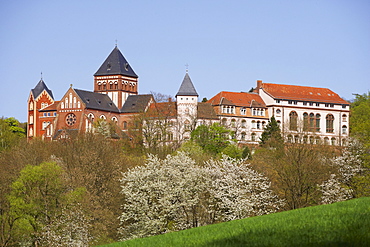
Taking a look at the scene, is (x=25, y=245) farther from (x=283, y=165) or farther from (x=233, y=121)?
(x=233, y=121)

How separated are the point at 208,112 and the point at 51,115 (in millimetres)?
25812

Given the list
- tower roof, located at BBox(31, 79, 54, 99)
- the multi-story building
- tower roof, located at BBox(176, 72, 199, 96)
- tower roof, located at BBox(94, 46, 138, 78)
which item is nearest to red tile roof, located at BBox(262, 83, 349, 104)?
the multi-story building

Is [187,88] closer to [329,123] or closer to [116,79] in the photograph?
[116,79]

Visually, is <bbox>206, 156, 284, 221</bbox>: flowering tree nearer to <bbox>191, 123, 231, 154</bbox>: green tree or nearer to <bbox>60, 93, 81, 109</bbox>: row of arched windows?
<bbox>191, 123, 231, 154</bbox>: green tree

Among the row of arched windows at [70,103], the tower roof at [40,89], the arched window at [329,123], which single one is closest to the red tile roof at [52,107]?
the row of arched windows at [70,103]

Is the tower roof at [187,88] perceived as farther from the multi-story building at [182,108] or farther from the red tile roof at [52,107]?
the red tile roof at [52,107]

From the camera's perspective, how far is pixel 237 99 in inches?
3996

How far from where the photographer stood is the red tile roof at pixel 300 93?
344 feet

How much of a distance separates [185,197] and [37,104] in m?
75.0

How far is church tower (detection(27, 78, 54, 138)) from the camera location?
10500cm

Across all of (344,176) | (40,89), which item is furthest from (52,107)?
(344,176)

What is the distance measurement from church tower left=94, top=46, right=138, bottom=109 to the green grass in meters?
85.2

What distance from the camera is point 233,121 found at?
98688 millimetres

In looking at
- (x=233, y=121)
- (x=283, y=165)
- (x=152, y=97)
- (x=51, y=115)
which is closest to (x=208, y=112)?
(x=233, y=121)
